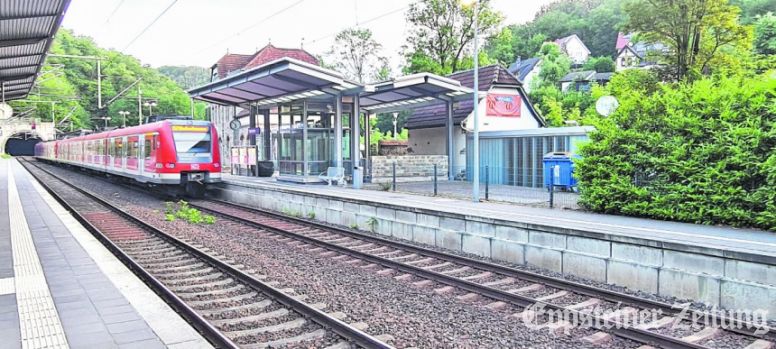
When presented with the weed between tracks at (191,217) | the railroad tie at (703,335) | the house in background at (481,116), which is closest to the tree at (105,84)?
the house in background at (481,116)

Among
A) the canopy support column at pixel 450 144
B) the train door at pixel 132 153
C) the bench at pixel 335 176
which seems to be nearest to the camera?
the train door at pixel 132 153

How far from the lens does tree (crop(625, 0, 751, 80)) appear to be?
20.0m

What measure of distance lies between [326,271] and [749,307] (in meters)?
5.90

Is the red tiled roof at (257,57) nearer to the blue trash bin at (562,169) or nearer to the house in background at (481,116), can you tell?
the house in background at (481,116)

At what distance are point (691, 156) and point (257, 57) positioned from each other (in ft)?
145

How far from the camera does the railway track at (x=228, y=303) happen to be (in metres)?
5.86

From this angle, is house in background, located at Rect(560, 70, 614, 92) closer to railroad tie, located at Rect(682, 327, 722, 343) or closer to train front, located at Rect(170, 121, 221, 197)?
train front, located at Rect(170, 121, 221, 197)

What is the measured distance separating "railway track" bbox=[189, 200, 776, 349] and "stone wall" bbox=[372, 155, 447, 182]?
11.8 metres

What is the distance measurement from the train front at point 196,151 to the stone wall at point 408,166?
6.68 m

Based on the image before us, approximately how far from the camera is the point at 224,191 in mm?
23469

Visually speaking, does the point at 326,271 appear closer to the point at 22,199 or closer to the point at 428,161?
the point at 22,199

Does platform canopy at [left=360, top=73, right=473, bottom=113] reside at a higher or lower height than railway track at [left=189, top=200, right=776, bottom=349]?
higher

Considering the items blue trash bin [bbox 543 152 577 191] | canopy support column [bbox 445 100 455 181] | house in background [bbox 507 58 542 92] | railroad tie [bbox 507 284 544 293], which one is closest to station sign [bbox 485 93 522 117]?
A: canopy support column [bbox 445 100 455 181]

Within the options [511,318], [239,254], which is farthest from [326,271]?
[511,318]
